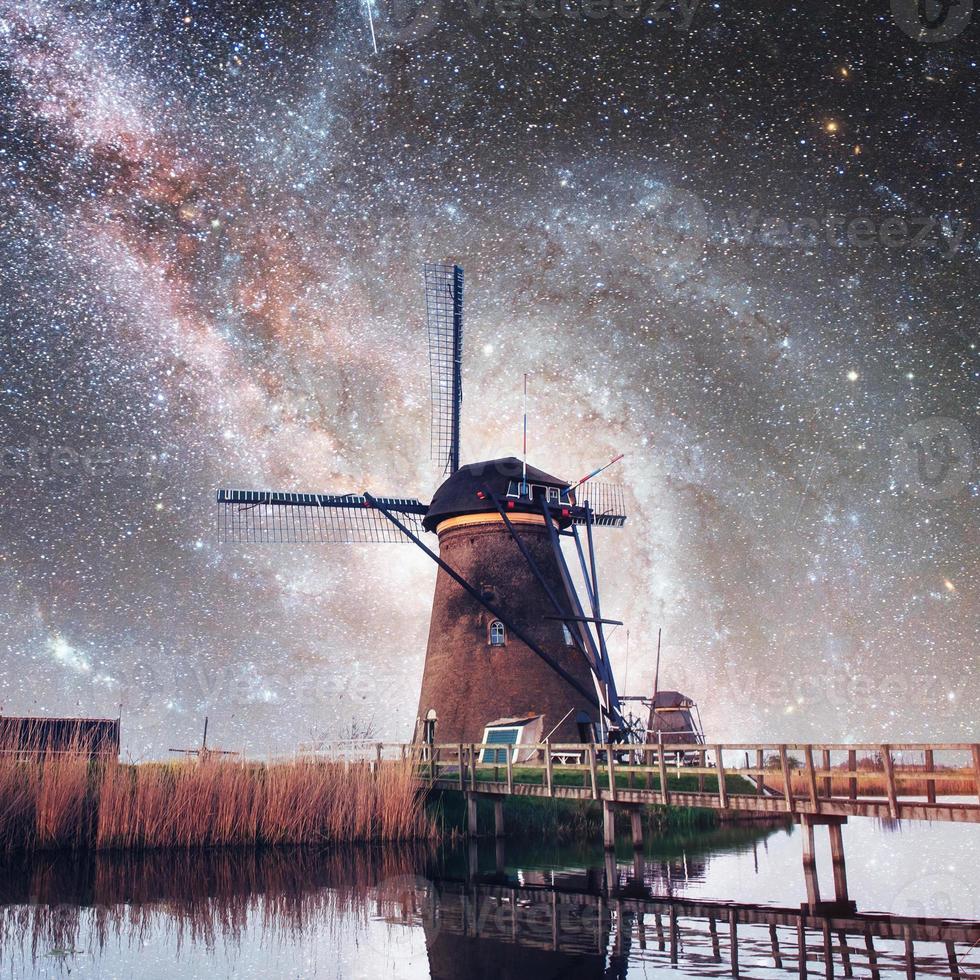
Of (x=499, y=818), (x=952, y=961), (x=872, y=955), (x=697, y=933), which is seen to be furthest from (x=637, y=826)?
(x=952, y=961)

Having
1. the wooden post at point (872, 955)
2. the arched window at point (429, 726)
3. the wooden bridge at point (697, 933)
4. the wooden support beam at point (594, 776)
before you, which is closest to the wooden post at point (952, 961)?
the wooden bridge at point (697, 933)

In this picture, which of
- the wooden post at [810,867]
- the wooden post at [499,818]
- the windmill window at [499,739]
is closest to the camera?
the wooden post at [810,867]

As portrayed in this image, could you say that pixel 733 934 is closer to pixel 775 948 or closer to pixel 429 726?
pixel 775 948

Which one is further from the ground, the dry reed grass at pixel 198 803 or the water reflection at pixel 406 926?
the dry reed grass at pixel 198 803

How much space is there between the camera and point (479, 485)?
26.3m

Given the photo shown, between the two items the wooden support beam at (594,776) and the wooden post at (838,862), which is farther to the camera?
the wooden support beam at (594,776)

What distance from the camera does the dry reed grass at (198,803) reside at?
1502cm

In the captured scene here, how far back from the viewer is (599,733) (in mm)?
24906

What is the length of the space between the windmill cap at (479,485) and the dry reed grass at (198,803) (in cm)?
898

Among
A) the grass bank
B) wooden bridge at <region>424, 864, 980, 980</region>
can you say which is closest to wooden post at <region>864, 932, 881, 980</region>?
wooden bridge at <region>424, 864, 980, 980</region>

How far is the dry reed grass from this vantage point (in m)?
15.0

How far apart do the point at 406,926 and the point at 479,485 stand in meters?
15.9

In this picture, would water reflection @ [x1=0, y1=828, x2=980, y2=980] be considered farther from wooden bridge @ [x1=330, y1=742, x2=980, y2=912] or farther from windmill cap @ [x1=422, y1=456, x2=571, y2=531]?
windmill cap @ [x1=422, y1=456, x2=571, y2=531]

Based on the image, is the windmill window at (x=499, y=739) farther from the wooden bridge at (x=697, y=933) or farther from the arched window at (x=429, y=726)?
the wooden bridge at (x=697, y=933)
